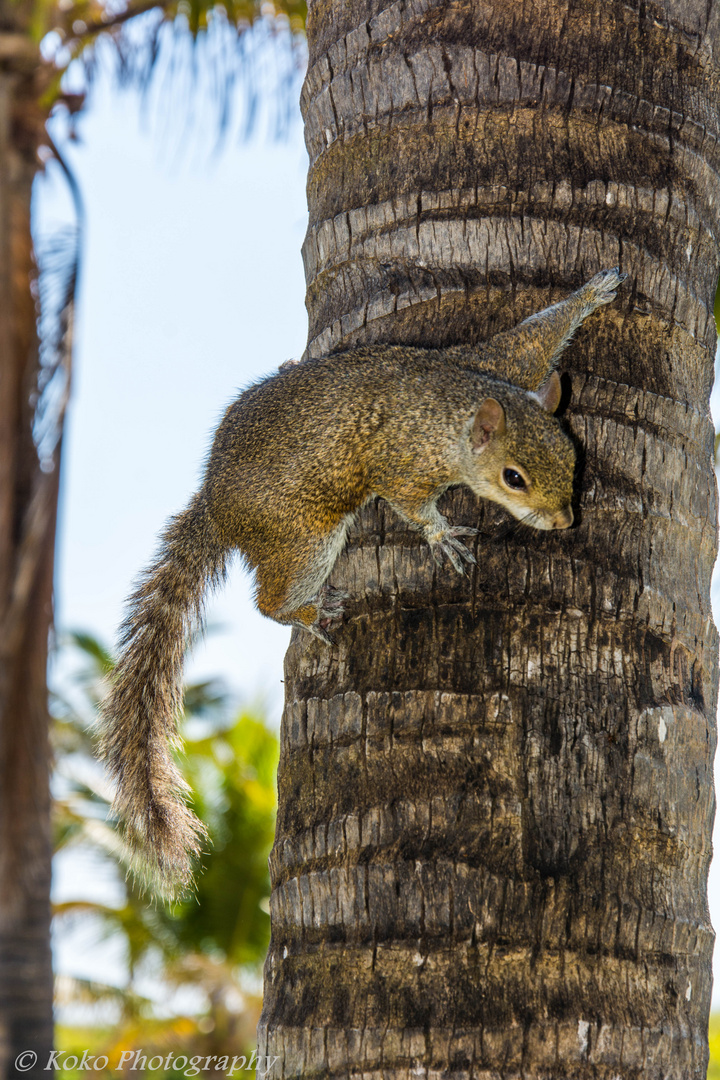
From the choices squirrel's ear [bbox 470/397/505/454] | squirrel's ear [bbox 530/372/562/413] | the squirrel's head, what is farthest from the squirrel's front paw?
squirrel's ear [bbox 470/397/505/454]

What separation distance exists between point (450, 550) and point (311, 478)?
0.84m

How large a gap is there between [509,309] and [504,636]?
74 centimetres

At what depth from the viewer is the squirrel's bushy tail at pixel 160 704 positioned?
2.66 metres

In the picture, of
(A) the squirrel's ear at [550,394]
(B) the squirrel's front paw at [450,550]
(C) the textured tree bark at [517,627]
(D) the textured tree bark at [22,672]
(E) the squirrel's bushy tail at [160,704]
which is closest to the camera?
(C) the textured tree bark at [517,627]

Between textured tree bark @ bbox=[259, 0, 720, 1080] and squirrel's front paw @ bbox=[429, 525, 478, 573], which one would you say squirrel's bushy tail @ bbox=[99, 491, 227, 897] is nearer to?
textured tree bark @ bbox=[259, 0, 720, 1080]

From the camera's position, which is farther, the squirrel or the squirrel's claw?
the squirrel

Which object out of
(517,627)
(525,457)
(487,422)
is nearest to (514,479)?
(525,457)

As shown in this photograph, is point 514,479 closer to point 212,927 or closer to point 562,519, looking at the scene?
point 562,519

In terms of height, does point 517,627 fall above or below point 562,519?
below

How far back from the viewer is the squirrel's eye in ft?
7.59

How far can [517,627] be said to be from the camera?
201cm

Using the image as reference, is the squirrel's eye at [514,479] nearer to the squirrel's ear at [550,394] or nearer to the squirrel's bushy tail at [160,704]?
the squirrel's ear at [550,394]

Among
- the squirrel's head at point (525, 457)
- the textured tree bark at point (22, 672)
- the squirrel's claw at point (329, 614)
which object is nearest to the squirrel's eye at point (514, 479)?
the squirrel's head at point (525, 457)

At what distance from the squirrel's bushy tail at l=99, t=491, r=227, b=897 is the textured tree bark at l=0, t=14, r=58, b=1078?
429 centimetres
